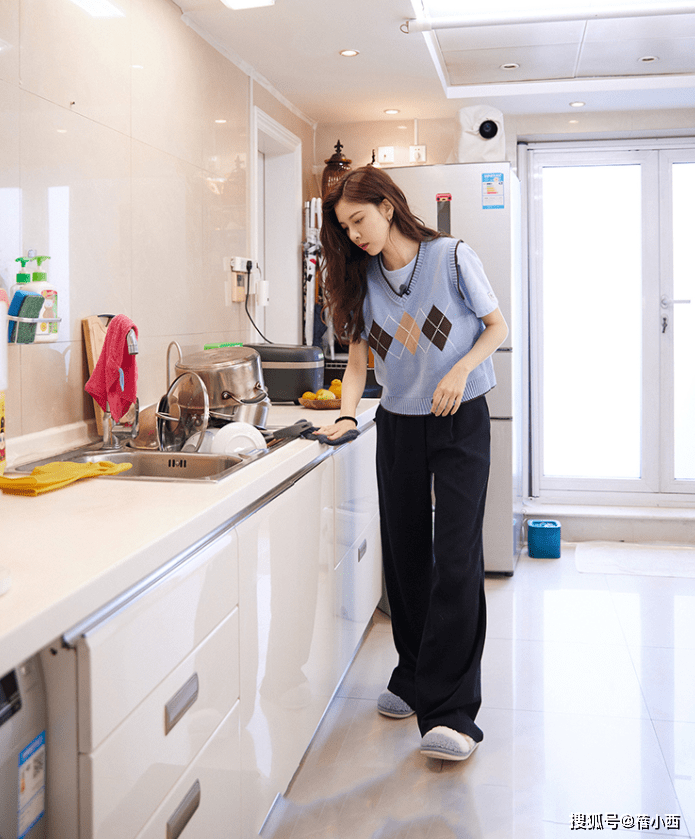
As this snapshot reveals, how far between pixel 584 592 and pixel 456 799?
5.44 ft

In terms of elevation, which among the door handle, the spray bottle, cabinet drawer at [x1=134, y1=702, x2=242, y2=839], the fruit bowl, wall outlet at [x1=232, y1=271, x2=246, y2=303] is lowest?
cabinet drawer at [x1=134, y1=702, x2=242, y2=839]

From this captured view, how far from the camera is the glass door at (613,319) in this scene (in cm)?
423

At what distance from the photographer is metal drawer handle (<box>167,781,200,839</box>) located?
109cm

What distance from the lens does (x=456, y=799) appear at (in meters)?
1.80

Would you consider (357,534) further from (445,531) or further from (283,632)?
(283,632)

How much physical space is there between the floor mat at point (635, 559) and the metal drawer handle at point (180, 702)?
9.03ft

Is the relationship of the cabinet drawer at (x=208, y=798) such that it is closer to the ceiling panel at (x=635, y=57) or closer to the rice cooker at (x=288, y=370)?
the rice cooker at (x=288, y=370)

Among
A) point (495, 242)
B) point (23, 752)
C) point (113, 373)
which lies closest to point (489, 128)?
point (495, 242)

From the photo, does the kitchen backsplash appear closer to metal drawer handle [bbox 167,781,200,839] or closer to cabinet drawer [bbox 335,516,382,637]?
cabinet drawer [bbox 335,516,382,637]

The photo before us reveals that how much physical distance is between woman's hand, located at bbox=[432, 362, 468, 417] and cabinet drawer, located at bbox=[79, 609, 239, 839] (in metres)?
0.72

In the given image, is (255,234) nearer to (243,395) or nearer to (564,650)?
(243,395)

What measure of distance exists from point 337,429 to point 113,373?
0.55 metres

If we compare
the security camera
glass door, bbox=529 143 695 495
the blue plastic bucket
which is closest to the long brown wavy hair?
the security camera

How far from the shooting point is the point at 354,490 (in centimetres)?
228
